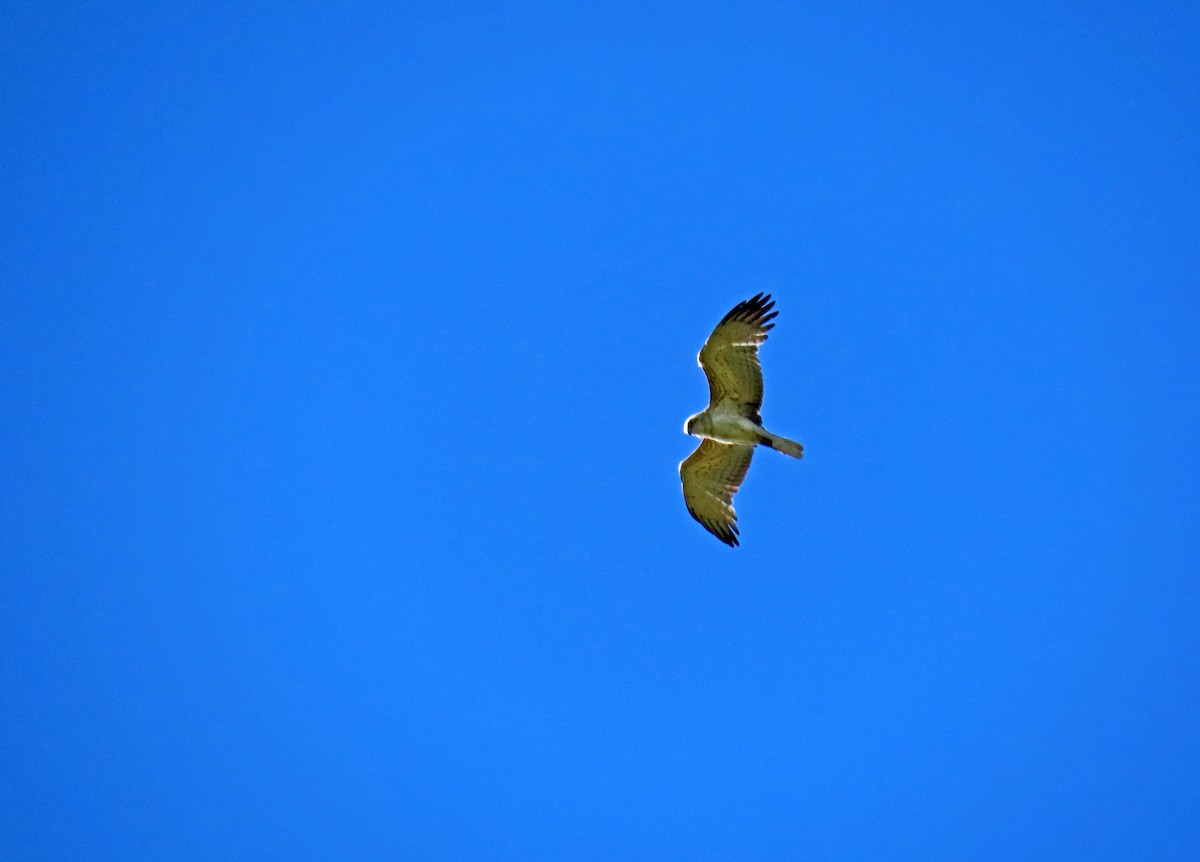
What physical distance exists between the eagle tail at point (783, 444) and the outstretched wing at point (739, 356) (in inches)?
10.1

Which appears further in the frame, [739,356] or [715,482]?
[715,482]

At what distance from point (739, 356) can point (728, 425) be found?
99cm

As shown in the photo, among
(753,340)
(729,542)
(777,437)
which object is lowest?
(729,542)

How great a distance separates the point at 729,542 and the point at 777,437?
1.75 meters

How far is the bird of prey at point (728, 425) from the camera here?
40.7 ft

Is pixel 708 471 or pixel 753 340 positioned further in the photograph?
pixel 708 471

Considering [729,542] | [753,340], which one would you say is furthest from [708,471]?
[753,340]

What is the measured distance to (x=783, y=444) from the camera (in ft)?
41.9

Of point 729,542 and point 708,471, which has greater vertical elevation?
point 708,471

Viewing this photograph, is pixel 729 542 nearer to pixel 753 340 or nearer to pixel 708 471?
pixel 708 471

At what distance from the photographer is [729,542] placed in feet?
44.1

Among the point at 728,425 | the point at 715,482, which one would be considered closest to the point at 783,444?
the point at 728,425

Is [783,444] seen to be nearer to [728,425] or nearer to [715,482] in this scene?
[728,425]

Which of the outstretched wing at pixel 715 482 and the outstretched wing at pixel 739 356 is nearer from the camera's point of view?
the outstretched wing at pixel 739 356
